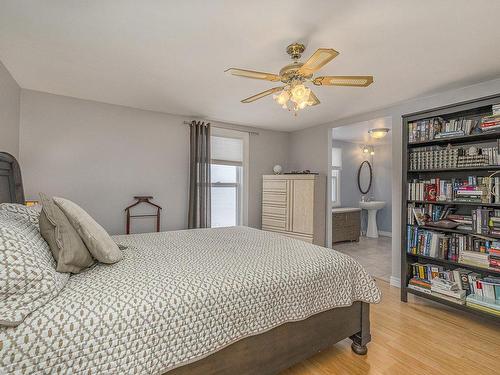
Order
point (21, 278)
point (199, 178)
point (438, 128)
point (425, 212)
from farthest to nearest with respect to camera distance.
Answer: point (199, 178) → point (425, 212) → point (438, 128) → point (21, 278)

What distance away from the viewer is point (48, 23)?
5.68 ft

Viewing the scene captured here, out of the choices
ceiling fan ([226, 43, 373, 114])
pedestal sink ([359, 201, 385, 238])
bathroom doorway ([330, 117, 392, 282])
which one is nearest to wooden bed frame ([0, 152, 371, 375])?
ceiling fan ([226, 43, 373, 114])

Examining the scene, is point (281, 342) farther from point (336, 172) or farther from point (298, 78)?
point (336, 172)

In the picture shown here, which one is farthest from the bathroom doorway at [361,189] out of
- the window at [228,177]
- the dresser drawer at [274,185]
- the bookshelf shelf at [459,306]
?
the bookshelf shelf at [459,306]

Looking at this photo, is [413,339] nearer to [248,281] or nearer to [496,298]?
[496,298]

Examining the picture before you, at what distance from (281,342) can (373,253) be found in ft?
12.8

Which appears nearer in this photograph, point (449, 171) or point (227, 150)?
point (449, 171)

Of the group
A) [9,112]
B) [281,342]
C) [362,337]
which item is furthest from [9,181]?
[362,337]

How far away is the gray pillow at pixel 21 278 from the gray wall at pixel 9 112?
1.95 meters

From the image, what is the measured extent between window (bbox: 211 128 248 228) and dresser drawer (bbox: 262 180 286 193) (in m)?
0.37

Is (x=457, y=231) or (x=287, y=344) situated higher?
(x=457, y=231)

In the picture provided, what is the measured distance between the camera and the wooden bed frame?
1336 mm

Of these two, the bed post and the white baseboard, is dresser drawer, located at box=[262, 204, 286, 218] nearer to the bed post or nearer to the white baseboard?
the white baseboard

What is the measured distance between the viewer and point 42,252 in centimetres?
125
